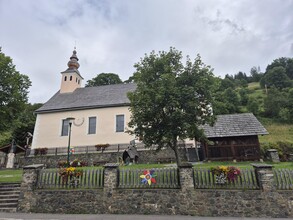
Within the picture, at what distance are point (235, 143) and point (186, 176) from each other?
34.5 feet

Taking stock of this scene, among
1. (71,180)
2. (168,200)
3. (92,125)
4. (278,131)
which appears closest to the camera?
(168,200)

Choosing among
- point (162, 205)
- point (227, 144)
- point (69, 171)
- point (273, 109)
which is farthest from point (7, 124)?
point (273, 109)

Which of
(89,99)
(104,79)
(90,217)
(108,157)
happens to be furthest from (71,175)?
(104,79)

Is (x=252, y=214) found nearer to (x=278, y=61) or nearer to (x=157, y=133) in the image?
(x=157, y=133)

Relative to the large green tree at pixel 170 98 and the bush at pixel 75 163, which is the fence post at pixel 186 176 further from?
the bush at pixel 75 163

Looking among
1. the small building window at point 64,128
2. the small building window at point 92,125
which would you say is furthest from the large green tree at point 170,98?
the small building window at point 64,128

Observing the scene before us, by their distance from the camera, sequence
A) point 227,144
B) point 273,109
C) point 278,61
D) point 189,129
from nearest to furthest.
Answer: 1. point 189,129
2. point 227,144
3. point 273,109
4. point 278,61

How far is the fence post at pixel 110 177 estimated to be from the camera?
791cm

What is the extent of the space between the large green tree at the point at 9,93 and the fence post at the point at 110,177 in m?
8.34

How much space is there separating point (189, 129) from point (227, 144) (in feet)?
29.2

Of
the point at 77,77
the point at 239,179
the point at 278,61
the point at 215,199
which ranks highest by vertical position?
the point at 278,61

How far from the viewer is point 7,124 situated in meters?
12.2

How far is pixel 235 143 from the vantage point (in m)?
16.2

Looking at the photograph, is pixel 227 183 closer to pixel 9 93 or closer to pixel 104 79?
→ pixel 9 93
